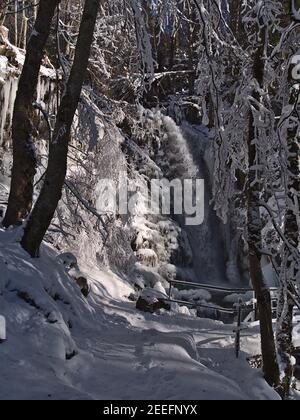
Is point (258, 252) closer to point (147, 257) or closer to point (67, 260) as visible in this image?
point (67, 260)

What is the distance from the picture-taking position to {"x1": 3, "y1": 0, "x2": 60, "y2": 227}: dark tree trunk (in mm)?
6738

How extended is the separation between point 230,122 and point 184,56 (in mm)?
25579

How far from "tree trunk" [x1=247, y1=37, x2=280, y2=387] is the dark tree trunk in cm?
303

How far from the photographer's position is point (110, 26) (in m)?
10.3

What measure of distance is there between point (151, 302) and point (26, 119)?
5.48m

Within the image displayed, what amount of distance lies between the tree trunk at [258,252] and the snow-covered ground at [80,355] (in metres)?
0.34

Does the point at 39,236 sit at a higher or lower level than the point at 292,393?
higher

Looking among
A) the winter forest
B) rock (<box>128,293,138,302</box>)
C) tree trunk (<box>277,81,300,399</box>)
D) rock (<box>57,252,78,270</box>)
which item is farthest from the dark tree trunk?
rock (<box>128,293,138,302</box>)

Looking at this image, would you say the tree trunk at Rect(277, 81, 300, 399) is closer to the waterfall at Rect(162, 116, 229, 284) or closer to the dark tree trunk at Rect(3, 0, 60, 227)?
the dark tree trunk at Rect(3, 0, 60, 227)

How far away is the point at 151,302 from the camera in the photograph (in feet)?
35.2

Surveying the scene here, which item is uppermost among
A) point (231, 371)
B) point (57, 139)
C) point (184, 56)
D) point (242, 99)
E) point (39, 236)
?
point (184, 56)

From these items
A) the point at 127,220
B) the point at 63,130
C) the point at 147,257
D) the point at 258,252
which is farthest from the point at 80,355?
the point at 147,257
